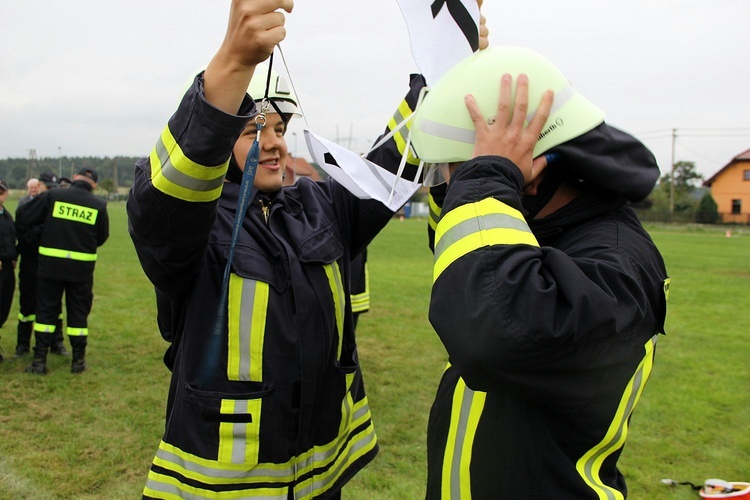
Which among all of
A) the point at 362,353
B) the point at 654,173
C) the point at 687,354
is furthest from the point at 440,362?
the point at 654,173

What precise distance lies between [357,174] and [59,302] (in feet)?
20.0

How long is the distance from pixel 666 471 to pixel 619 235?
392cm

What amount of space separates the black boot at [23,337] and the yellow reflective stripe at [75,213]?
4.93ft

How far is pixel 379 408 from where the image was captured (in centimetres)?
552

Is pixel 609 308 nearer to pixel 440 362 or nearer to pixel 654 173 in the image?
pixel 654 173

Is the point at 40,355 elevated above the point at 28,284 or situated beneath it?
situated beneath

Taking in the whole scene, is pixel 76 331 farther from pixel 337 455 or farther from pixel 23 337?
pixel 337 455

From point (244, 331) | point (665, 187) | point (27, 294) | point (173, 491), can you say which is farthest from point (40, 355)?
point (665, 187)

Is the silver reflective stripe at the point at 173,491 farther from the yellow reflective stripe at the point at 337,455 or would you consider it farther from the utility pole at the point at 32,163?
the utility pole at the point at 32,163

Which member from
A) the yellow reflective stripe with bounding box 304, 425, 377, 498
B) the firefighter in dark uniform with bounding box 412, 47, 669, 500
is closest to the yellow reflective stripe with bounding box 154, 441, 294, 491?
the yellow reflective stripe with bounding box 304, 425, 377, 498

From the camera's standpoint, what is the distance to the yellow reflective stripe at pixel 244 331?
6.22ft

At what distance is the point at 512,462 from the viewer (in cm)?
143

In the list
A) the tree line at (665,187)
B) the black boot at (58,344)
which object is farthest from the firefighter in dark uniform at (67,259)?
the tree line at (665,187)

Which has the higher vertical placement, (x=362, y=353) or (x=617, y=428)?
(x=617, y=428)
